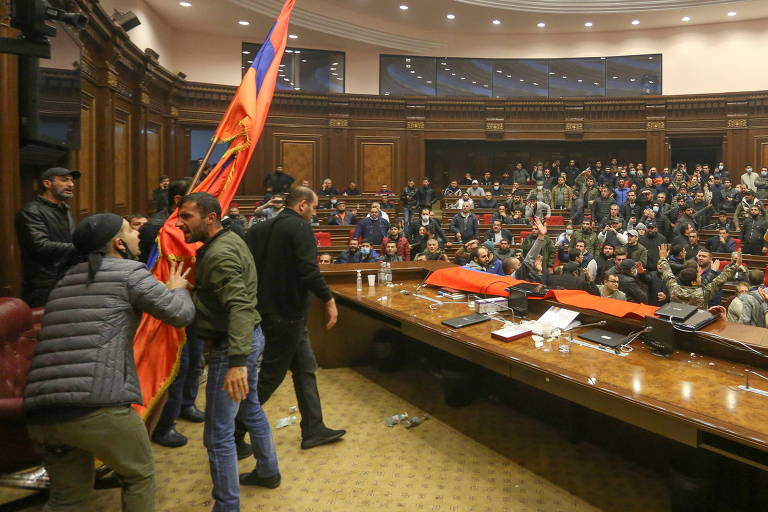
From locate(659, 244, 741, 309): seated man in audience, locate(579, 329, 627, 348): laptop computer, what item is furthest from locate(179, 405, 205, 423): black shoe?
locate(659, 244, 741, 309): seated man in audience

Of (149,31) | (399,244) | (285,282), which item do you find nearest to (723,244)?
(399,244)

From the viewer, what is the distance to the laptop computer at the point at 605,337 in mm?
2818

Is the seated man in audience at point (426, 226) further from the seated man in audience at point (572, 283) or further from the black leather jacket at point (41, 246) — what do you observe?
the black leather jacket at point (41, 246)

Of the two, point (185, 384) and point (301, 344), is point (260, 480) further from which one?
point (185, 384)

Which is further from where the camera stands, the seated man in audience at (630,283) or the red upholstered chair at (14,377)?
the seated man in audience at (630,283)

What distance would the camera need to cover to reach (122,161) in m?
8.35

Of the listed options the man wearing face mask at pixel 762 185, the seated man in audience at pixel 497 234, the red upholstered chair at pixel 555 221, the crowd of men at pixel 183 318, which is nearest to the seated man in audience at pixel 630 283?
the crowd of men at pixel 183 318

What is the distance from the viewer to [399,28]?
46.2ft

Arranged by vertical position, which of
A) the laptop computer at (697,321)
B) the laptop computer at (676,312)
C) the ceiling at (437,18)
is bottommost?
the laptop computer at (697,321)

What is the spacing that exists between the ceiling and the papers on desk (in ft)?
33.9

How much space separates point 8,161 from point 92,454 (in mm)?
2614

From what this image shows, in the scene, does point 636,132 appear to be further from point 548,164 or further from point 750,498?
point 750,498

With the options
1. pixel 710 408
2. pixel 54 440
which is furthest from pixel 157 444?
pixel 710 408

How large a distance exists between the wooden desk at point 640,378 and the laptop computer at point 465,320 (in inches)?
1.7
